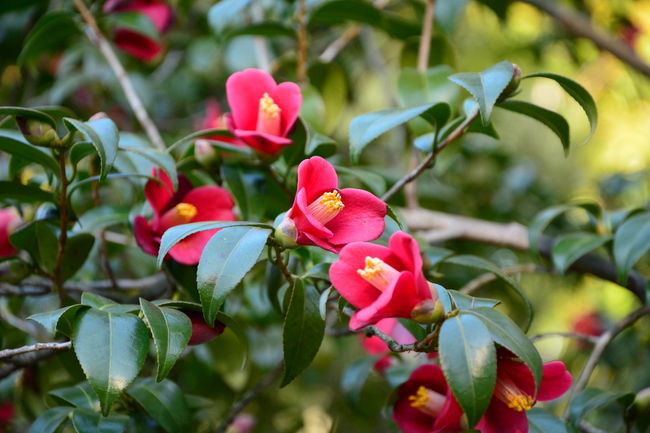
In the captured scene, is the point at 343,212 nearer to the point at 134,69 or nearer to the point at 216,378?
the point at 216,378

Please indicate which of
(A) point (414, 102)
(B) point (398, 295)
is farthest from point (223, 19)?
(B) point (398, 295)

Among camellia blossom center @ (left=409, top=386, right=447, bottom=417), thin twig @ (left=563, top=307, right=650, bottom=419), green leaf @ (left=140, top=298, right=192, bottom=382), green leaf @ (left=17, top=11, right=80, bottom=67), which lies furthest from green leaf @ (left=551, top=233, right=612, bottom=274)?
green leaf @ (left=17, top=11, right=80, bottom=67)

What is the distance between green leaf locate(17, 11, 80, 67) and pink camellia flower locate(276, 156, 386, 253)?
791 millimetres

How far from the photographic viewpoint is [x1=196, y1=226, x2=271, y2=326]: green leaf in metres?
0.60

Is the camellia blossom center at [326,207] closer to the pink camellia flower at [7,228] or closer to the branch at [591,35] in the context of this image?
the pink camellia flower at [7,228]

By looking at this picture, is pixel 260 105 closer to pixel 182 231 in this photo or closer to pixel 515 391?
pixel 182 231

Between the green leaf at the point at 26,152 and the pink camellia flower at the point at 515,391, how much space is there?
0.52 m

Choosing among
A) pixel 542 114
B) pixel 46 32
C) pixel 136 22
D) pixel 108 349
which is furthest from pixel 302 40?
pixel 108 349

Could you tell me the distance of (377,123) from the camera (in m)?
0.79

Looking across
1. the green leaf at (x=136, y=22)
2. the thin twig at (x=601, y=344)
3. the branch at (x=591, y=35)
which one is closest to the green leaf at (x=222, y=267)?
the thin twig at (x=601, y=344)

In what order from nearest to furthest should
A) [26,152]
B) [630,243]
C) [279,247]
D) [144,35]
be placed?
[279,247], [26,152], [630,243], [144,35]

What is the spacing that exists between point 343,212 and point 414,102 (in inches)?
17.4

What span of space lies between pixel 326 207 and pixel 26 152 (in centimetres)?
36

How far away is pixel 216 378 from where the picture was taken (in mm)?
1397
